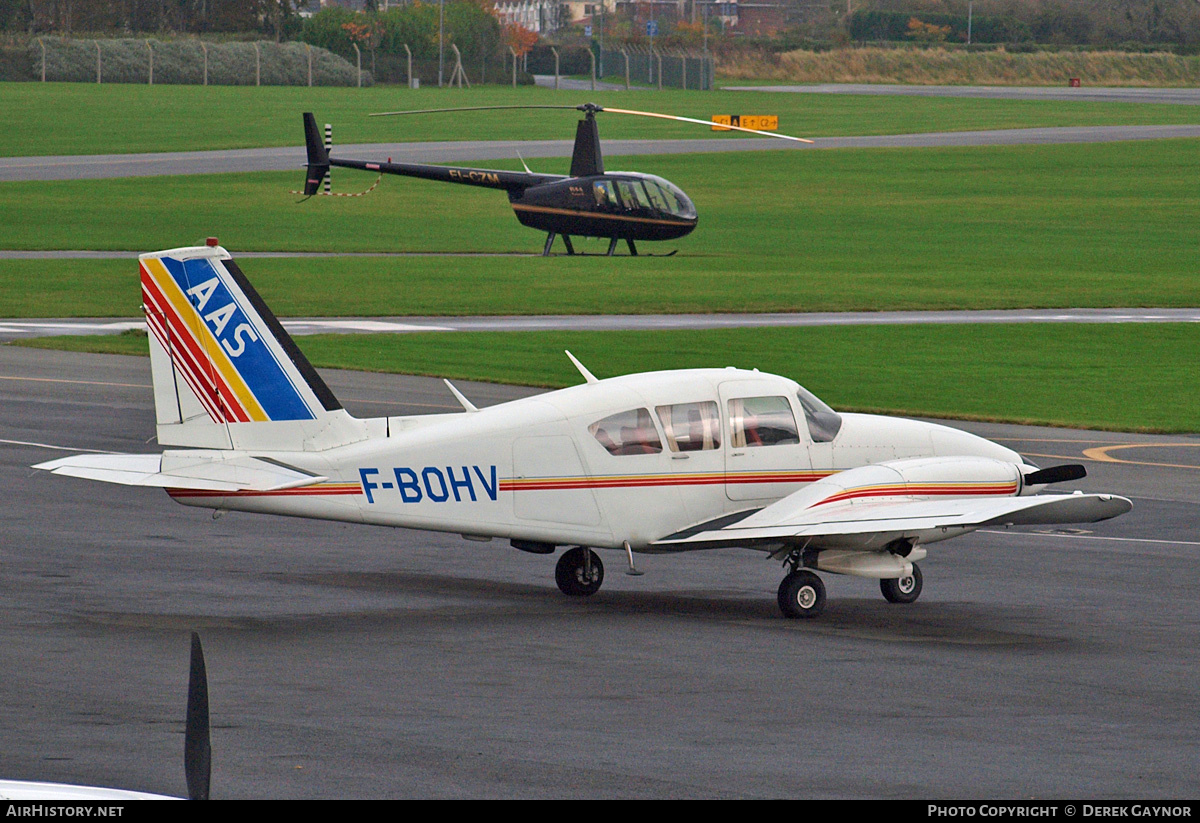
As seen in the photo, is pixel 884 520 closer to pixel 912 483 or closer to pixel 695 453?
pixel 912 483

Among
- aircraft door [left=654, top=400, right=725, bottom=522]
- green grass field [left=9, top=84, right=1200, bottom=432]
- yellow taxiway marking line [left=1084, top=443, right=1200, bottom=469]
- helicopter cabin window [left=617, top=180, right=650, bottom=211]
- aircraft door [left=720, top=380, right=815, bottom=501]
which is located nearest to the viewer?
aircraft door [left=654, top=400, right=725, bottom=522]

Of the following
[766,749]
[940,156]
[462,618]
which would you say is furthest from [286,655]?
[940,156]

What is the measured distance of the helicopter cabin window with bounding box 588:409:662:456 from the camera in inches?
778

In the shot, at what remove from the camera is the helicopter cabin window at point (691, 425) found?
65.6 ft

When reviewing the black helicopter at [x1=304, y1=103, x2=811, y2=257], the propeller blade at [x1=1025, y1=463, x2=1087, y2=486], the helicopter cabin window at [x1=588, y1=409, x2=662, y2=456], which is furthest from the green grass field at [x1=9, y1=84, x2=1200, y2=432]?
the helicopter cabin window at [x1=588, y1=409, x2=662, y2=456]

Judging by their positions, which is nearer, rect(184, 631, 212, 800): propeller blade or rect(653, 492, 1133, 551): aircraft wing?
rect(184, 631, 212, 800): propeller blade

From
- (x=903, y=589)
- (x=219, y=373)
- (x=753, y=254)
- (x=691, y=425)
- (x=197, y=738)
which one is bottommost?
(x=753, y=254)

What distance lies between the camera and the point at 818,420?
20562 mm

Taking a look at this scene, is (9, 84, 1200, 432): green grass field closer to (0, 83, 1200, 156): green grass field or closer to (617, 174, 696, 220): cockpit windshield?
(0, 83, 1200, 156): green grass field

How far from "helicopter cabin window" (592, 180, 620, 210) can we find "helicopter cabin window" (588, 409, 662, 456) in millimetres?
47039

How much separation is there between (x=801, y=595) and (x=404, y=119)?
127m

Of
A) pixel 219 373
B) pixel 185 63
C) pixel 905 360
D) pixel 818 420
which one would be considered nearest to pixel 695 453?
pixel 818 420

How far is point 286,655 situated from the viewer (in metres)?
17.6

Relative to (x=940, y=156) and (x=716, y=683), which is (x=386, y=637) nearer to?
(x=716, y=683)
